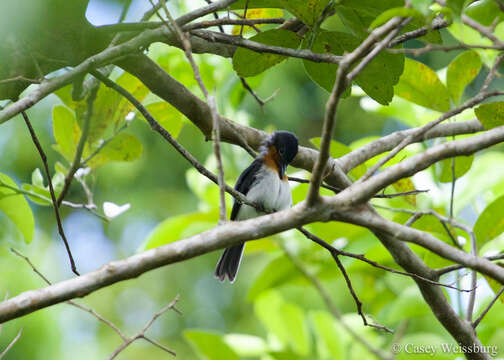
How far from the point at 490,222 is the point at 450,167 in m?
0.29

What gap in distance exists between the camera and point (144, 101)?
261 centimetres

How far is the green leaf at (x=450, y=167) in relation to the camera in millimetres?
2375

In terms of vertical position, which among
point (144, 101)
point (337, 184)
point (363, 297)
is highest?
point (144, 101)

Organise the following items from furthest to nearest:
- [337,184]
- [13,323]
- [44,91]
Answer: [13,323]
[337,184]
[44,91]

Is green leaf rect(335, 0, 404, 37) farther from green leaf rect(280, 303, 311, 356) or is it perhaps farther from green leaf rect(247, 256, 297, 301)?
green leaf rect(280, 303, 311, 356)

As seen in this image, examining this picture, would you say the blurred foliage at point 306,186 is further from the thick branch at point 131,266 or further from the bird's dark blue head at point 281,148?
the thick branch at point 131,266

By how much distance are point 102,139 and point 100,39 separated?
71 cm

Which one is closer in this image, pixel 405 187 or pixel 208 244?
pixel 208 244

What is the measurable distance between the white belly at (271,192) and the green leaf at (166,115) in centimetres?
105

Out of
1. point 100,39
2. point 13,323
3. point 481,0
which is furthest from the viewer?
point 13,323

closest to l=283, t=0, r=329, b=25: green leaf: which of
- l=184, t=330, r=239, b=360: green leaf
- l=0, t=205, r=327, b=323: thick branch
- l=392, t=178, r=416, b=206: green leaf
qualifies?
l=0, t=205, r=327, b=323: thick branch

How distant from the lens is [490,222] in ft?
7.68

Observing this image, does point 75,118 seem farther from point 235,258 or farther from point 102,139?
point 235,258

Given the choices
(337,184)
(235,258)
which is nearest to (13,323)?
(235,258)
